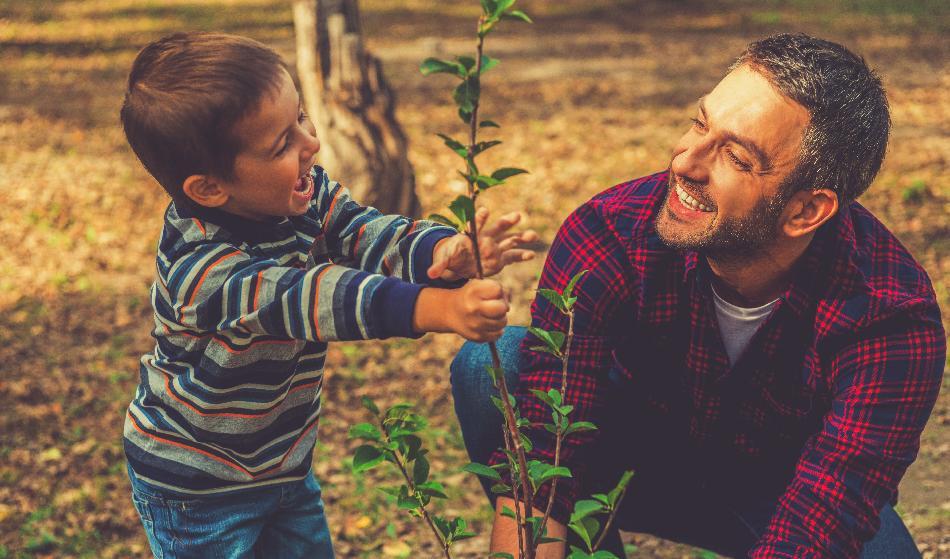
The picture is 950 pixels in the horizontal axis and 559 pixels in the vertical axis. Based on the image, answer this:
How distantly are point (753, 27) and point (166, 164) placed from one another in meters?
11.6

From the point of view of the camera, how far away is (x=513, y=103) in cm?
880

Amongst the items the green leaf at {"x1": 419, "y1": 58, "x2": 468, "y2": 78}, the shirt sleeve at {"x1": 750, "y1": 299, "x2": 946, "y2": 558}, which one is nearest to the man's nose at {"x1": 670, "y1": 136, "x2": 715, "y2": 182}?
the shirt sleeve at {"x1": 750, "y1": 299, "x2": 946, "y2": 558}

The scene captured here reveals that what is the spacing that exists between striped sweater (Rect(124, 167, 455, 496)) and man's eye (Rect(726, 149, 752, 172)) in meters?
0.70

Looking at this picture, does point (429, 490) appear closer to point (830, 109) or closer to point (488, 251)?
point (488, 251)

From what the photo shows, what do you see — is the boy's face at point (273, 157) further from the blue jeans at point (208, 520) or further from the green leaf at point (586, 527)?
the green leaf at point (586, 527)

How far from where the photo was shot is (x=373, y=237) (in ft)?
6.93

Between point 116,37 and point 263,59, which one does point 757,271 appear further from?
point 116,37

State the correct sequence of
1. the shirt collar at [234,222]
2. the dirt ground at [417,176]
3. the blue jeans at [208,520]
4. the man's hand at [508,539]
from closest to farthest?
the shirt collar at [234,222] → the blue jeans at [208,520] → the man's hand at [508,539] → the dirt ground at [417,176]

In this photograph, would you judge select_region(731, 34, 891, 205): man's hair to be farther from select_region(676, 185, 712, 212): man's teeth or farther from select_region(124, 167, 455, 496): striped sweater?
select_region(124, 167, 455, 496): striped sweater

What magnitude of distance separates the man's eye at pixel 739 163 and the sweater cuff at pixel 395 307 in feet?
3.16

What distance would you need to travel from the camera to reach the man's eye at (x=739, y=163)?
2.24 m

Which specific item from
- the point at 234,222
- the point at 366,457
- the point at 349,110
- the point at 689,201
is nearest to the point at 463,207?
the point at 366,457

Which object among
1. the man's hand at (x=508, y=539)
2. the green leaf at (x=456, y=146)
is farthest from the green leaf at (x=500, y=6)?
the man's hand at (x=508, y=539)

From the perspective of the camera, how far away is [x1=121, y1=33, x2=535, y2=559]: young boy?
5.54ft
